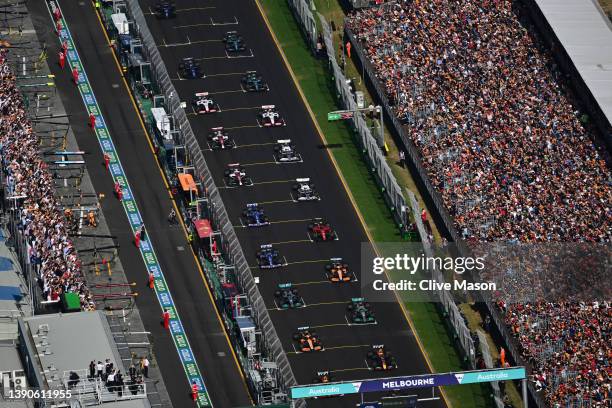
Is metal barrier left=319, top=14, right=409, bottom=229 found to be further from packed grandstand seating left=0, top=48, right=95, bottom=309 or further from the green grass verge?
packed grandstand seating left=0, top=48, right=95, bottom=309

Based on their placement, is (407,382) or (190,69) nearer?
(407,382)

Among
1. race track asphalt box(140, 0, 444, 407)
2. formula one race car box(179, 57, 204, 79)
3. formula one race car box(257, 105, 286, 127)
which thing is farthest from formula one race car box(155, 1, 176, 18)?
formula one race car box(257, 105, 286, 127)

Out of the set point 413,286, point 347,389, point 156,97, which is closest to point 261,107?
point 156,97

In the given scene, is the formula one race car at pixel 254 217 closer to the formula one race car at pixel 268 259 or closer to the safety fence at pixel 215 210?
the safety fence at pixel 215 210

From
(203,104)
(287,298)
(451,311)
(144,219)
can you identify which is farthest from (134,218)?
(451,311)

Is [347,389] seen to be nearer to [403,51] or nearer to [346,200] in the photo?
[346,200]

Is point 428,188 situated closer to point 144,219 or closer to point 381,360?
point 381,360
